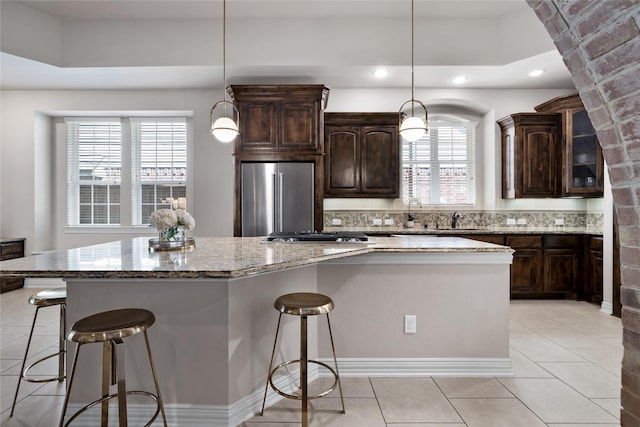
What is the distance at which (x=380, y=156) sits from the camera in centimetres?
492

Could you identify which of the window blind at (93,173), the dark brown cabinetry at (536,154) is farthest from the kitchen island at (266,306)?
the window blind at (93,173)

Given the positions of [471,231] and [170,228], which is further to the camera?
[471,231]

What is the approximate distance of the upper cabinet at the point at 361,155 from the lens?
4902 mm

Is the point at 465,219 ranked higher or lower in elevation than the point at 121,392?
higher

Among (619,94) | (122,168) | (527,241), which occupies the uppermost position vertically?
(122,168)

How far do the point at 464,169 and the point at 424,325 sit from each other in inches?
143

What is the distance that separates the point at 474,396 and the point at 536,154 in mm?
3752

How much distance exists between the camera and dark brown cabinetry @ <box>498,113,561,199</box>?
4785mm

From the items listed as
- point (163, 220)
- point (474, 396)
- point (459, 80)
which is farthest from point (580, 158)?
point (163, 220)

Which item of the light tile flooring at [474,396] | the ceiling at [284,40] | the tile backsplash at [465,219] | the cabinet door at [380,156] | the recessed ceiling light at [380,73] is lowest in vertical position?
the light tile flooring at [474,396]

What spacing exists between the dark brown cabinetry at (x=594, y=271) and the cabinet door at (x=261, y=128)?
13.6 ft

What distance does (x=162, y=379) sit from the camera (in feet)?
6.55

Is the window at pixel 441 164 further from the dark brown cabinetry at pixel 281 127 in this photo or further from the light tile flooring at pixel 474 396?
the light tile flooring at pixel 474 396

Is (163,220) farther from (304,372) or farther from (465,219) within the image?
(465,219)
